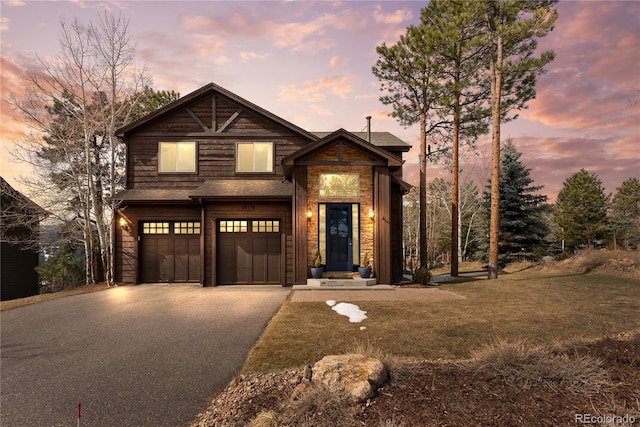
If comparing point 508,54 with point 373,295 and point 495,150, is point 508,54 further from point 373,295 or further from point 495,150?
point 373,295

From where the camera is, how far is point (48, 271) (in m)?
17.3

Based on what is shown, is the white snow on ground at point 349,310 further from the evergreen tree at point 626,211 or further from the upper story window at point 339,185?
the evergreen tree at point 626,211

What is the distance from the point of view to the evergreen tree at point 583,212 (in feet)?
92.7

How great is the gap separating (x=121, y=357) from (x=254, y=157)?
10351 millimetres

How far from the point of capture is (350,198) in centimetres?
1243

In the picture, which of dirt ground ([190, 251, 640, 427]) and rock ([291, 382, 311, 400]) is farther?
rock ([291, 382, 311, 400])

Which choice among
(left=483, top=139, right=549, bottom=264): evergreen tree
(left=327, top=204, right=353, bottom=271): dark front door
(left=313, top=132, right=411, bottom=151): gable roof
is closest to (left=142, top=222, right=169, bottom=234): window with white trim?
(left=327, top=204, right=353, bottom=271): dark front door

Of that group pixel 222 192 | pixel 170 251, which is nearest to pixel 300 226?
pixel 222 192

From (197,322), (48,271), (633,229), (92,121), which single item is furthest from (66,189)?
(633,229)

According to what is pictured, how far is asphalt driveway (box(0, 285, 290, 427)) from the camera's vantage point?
3801mm

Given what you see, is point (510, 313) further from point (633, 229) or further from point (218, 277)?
point (633, 229)

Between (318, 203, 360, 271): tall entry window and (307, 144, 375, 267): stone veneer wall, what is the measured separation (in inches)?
7.6

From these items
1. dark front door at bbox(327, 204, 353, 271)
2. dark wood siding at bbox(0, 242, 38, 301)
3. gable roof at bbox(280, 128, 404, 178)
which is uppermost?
gable roof at bbox(280, 128, 404, 178)

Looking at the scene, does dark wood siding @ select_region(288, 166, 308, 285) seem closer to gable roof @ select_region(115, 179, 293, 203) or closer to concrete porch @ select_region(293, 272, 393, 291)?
concrete porch @ select_region(293, 272, 393, 291)
